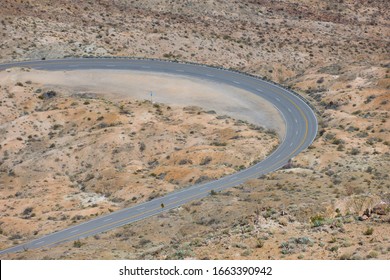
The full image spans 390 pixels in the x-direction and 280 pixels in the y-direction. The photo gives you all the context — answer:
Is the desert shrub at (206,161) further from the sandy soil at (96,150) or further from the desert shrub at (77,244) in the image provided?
the desert shrub at (77,244)

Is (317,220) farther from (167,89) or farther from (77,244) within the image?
(167,89)

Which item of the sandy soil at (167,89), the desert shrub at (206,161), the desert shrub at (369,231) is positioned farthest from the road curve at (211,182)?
the desert shrub at (369,231)

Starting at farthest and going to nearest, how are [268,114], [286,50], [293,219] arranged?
[286,50]
[268,114]
[293,219]

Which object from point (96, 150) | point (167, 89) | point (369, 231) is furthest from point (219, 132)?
point (369, 231)

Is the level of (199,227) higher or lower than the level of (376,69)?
lower

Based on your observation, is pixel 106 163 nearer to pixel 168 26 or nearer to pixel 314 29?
pixel 168 26

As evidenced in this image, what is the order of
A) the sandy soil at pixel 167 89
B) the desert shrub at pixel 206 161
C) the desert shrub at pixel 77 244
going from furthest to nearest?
the sandy soil at pixel 167 89
the desert shrub at pixel 206 161
the desert shrub at pixel 77 244
